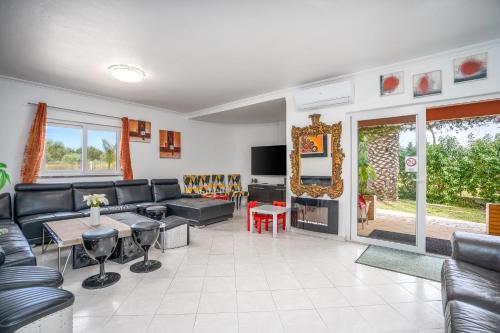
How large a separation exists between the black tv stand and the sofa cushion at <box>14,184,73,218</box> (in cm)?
447

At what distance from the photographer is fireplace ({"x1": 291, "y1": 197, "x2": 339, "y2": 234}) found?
154 inches

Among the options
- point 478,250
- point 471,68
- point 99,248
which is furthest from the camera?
point 471,68

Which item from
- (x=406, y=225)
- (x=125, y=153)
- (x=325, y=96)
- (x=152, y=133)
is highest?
(x=325, y=96)

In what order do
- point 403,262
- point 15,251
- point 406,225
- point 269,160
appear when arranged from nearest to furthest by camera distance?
point 15,251 → point 403,262 → point 406,225 → point 269,160

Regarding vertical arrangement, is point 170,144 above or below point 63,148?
above

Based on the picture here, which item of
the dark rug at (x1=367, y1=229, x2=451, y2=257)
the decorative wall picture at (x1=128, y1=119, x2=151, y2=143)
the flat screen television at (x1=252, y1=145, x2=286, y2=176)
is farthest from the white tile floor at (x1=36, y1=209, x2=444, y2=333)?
the flat screen television at (x1=252, y1=145, x2=286, y2=176)

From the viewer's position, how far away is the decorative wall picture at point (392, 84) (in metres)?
3.34

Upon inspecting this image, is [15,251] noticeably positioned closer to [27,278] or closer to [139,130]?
[27,278]

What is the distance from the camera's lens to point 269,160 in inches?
268

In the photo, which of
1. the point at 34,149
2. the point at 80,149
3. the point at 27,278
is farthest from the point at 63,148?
the point at 27,278

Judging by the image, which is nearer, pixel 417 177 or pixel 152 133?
pixel 417 177

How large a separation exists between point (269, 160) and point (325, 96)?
3213 mm

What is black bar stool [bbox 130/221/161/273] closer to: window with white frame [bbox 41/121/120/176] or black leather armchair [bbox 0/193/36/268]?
black leather armchair [bbox 0/193/36/268]

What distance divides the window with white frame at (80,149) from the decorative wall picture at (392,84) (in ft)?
18.0
